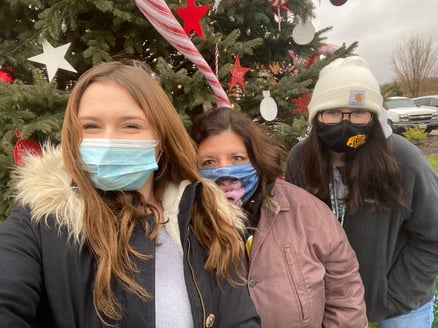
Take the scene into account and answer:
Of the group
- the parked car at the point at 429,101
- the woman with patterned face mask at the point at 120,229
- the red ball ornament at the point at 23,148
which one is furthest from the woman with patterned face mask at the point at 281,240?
the parked car at the point at 429,101

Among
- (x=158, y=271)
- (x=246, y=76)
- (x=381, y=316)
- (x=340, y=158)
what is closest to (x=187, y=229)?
(x=158, y=271)

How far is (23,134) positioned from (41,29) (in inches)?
37.5

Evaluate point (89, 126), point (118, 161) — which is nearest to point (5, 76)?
point (89, 126)

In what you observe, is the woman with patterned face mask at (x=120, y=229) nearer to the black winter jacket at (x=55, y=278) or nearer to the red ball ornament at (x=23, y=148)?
the black winter jacket at (x=55, y=278)

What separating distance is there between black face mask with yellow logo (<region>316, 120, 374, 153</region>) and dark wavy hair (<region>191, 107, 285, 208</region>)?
318 millimetres

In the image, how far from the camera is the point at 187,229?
148cm

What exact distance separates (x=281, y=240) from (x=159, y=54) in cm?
266

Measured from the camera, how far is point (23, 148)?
2.81m

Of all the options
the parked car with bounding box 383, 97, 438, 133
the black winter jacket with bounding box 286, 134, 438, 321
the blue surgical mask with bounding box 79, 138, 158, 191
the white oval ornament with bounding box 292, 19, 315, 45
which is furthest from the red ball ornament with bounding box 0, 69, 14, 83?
the parked car with bounding box 383, 97, 438, 133

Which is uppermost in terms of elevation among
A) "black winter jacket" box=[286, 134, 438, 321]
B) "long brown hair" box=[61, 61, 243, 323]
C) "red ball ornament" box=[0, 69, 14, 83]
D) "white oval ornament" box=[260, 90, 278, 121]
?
"red ball ornament" box=[0, 69, 14, 83]

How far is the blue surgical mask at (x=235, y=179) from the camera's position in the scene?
6.18ft

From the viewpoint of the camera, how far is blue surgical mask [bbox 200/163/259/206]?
1.88 meters

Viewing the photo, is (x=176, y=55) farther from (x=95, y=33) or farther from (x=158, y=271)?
(x=158, y=271)

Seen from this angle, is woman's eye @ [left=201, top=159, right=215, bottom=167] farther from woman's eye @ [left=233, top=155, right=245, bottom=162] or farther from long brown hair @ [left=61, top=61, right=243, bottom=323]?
long brown hair @ [left=61, top=61, right=243, bottom=323]
